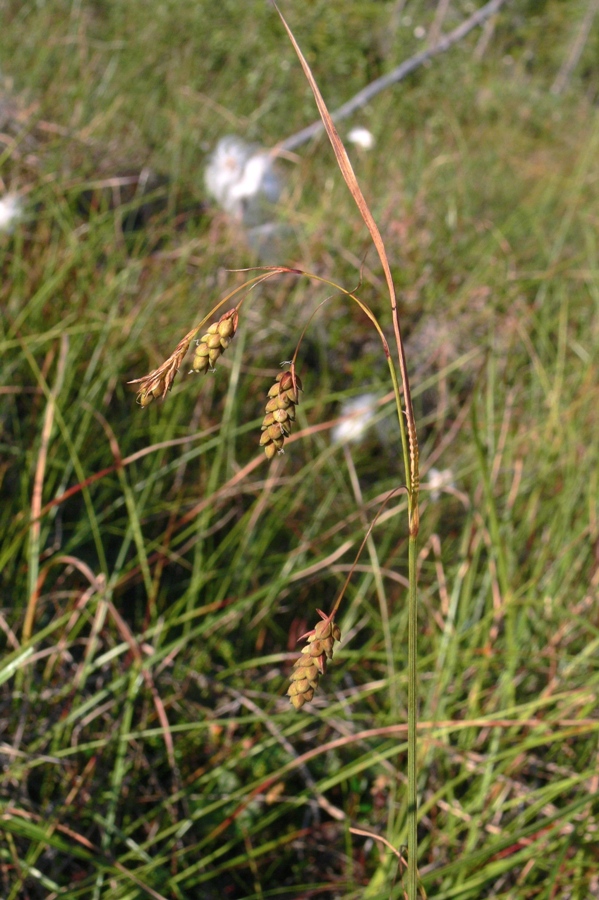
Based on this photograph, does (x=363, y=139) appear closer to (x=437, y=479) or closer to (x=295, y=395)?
(x=437, y=479)

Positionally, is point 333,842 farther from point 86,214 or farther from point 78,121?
point 78,121

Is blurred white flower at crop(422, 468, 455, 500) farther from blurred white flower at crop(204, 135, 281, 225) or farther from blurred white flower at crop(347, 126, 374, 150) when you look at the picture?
blurred white flower at crop(347, 126, 374, 150)

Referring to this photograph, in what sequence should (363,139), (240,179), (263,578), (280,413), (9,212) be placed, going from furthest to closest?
1. (363,139)
2. (240,179)
3. (9,212)
4. (263,578)
5. (280,413)

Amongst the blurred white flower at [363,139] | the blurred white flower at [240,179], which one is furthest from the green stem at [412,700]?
the blurred white flower at [363,139]

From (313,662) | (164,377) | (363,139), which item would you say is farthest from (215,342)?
(363,139)

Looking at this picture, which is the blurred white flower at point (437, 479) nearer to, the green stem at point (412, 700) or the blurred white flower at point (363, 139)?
the green stem at point (412, 700)

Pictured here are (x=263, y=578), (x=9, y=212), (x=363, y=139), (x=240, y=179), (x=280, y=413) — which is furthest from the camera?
(x=363, y=139)
